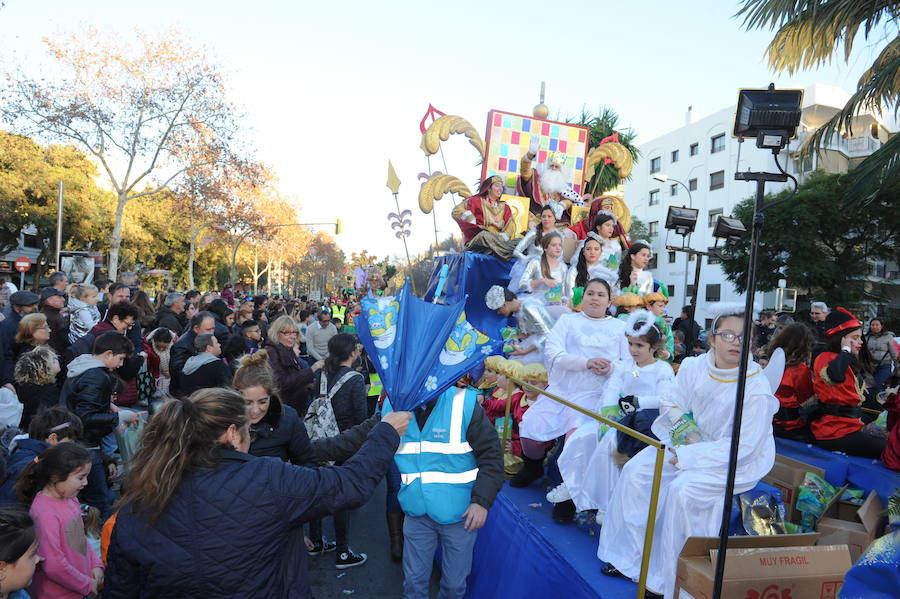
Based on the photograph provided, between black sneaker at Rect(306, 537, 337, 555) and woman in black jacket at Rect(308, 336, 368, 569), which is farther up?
woman in black jacket at Rect(308, 336, 368, 569)

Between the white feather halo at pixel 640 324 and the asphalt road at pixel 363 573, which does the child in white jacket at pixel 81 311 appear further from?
the white feather halo at pixel 640 324

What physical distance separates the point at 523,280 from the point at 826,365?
10.8 feet

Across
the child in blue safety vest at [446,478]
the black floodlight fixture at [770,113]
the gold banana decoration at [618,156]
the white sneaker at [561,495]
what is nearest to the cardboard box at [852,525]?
the white sneaker at [561,495]

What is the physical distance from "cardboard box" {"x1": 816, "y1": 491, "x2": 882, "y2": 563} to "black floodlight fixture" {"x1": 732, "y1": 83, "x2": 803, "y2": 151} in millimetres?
2551

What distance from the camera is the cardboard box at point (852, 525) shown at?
11.8 ft

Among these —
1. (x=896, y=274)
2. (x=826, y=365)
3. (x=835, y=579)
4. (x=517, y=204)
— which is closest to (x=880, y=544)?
(x=835, y=579)

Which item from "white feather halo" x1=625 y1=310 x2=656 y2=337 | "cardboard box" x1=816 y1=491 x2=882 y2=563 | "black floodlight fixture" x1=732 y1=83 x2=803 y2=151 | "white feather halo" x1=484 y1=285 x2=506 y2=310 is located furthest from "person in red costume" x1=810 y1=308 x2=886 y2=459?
"white feather halo" x1=484 y1=285 x2=506 y2=310

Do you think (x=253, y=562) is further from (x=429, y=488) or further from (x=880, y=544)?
(x=880, y=544)

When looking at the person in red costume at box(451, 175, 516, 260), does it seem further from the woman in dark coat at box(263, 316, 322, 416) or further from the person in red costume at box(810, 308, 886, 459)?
the person in red costume at box(810, 308, 886, 459)

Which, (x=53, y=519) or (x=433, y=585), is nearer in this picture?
(x=53, y=519)

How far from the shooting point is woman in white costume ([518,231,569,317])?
6.89 meters

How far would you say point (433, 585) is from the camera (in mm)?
4379

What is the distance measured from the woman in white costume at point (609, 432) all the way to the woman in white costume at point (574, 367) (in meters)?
0.28

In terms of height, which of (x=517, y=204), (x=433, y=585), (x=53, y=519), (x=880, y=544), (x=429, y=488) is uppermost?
(x=517, y=204)
